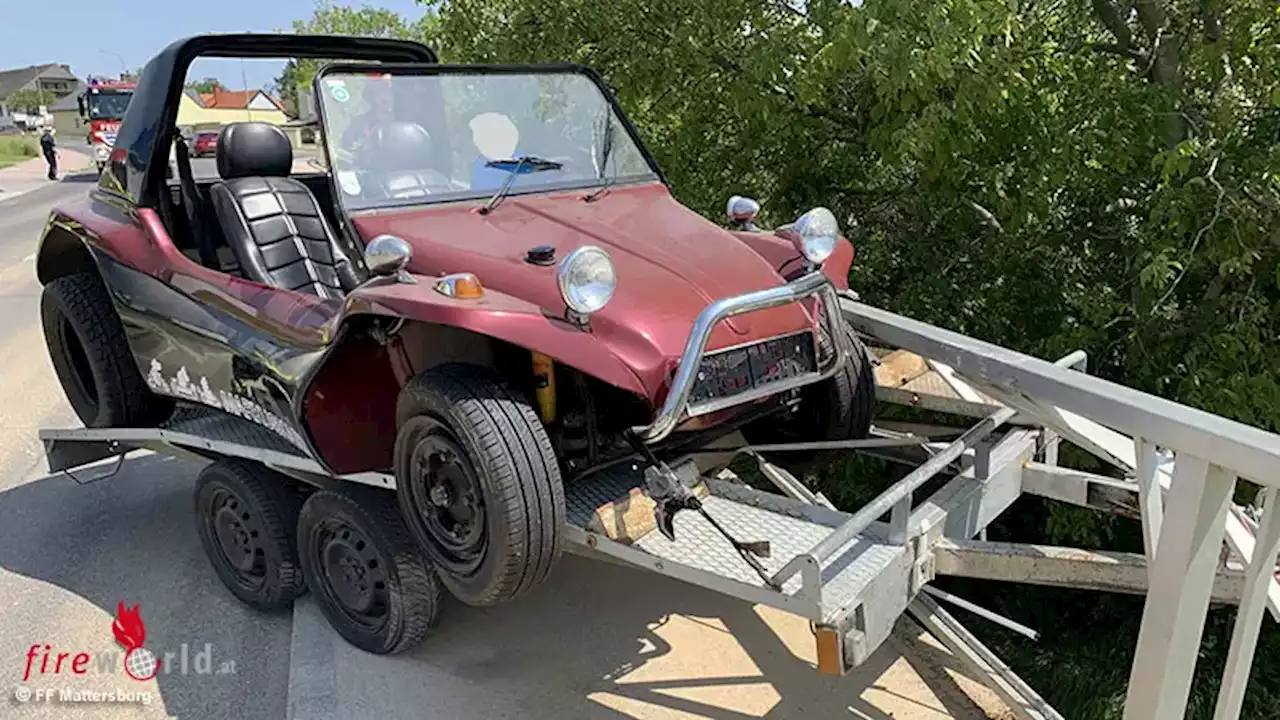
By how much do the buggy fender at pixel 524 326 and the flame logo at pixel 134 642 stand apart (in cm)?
182

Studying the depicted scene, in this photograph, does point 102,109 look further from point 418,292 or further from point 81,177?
point 418,292

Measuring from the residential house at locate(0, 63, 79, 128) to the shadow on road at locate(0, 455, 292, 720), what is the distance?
9527 centimetres

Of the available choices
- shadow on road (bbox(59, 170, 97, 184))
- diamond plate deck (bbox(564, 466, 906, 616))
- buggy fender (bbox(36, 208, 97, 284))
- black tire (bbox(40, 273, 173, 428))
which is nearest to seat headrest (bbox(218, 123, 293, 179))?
buggy fender (bbox(36, 208, 97, 284))

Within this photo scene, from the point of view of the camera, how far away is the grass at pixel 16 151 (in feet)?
113

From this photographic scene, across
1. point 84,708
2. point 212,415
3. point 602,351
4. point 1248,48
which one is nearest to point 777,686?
point 602,351

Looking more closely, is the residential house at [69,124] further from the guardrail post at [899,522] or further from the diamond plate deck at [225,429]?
the guardrail post at [899,522]

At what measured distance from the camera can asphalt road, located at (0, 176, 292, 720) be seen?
3695 millimetres

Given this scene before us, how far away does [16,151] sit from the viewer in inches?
1522

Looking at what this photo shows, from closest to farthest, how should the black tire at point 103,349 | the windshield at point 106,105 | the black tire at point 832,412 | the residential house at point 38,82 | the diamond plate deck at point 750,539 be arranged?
the diamond plate deck at point 750,539
the black tire at point 832,412
the black tire at point 103,349
the windshield at point 106,105
the residential house at point 38,82

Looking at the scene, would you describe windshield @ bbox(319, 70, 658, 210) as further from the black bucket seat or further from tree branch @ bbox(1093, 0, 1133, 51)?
tree branch @ bbox(1093, 0, 1133, 51)

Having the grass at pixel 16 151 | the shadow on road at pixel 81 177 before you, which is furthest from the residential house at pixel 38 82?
the shadow on road at pixel 81 177

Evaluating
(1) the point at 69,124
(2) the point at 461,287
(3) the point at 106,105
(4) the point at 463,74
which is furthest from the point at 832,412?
(1) the point at 69,124

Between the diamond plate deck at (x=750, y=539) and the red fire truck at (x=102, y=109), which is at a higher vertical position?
the diamond plate deck at (x=750, y=539)

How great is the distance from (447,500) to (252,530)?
146 centimetres
